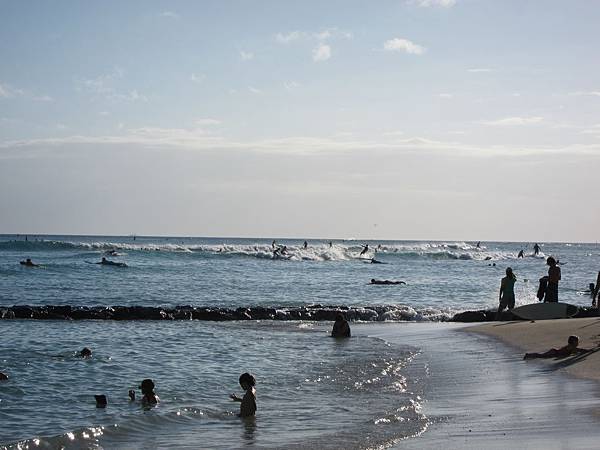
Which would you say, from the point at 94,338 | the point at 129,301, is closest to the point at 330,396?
the point at 94,338

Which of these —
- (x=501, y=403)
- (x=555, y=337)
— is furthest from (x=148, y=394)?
(x=555, y=337)

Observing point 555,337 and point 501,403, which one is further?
point 555,337

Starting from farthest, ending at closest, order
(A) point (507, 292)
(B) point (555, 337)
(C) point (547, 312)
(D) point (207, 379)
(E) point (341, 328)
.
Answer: (A) point (507, 292), (C) point (547, 312), (E) point (341, 328), (B) point (555, 337), (D) point (207, 379)

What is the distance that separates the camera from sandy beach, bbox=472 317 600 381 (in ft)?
45.9

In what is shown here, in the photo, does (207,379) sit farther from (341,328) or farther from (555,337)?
(555,337)

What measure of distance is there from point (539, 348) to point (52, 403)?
34.2ft

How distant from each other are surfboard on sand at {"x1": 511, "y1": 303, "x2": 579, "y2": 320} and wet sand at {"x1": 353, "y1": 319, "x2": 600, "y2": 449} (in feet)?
16.5

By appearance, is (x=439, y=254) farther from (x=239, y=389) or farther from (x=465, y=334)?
(x=239, y=389)

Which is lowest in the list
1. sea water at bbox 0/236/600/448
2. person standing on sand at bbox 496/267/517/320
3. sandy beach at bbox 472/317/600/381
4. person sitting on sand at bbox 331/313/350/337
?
sea water at bbox 0/236/600/448

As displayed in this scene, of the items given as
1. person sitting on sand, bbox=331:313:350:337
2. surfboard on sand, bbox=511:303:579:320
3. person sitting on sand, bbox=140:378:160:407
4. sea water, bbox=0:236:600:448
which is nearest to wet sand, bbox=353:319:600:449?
sea water, bbox=0:236:600:448

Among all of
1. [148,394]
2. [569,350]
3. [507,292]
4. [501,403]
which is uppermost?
[507,292]

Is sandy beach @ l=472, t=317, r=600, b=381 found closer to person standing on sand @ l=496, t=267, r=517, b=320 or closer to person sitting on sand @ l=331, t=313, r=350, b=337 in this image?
person standing on sand @ l=496, t=267, r=517, b=320

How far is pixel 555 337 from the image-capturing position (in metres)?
18.3

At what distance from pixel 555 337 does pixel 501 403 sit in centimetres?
742
